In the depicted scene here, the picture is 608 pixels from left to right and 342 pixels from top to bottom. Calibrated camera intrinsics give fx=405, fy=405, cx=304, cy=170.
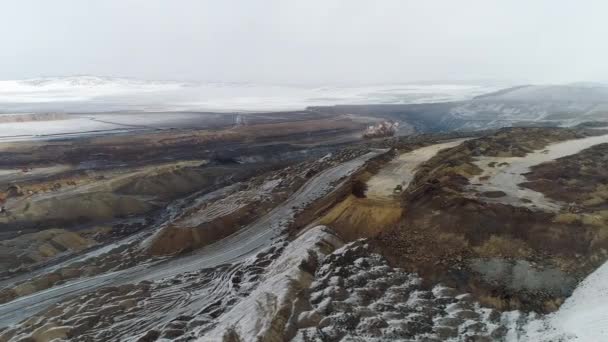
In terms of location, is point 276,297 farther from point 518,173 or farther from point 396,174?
point 518,173

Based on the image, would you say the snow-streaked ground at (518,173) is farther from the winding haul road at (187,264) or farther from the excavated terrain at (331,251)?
the winding haul road at (187,264)

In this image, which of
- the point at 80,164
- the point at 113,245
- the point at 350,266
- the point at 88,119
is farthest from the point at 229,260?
the point at 88,119

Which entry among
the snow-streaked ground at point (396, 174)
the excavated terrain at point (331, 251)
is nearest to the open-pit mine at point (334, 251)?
the excavated terrain at point (331, 251)

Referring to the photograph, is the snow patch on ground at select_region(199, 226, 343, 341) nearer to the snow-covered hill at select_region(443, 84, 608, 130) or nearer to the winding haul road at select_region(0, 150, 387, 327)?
the winding haul road at select_region(0, 150, 387, 327)

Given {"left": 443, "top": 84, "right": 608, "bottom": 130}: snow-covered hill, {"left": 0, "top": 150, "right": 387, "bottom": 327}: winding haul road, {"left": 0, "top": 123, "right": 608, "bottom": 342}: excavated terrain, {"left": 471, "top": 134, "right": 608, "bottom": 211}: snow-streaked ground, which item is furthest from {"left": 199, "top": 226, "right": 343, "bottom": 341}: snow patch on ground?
{"left": 443, "top": 84, "right": 608, "bottom": 130}: snow-covered hill

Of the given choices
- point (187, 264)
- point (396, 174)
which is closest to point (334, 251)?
point (187, 264)
